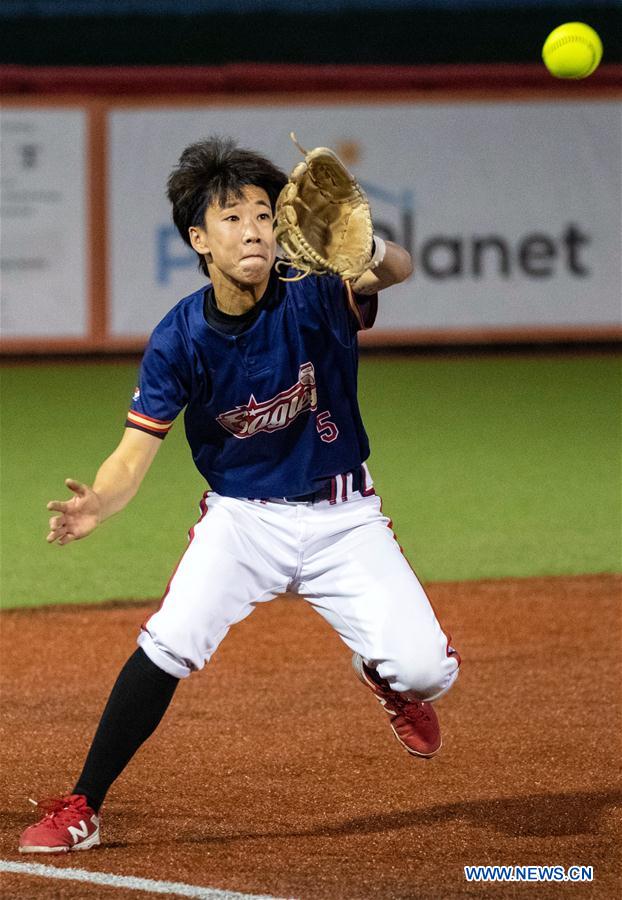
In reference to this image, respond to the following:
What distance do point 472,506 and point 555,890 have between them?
15.9 feet

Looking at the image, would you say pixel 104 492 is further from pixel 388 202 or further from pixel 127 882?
pixel 388 202

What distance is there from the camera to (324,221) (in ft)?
12.5

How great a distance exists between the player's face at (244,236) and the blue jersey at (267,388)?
0.15 metres

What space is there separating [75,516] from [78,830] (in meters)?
0.83

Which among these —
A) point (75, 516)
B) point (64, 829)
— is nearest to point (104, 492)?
point (75, 516)

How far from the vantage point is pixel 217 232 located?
3.87 m

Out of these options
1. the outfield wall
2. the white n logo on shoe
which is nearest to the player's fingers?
the white n logo on shoe

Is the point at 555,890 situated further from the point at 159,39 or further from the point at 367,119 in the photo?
the point at 159,39

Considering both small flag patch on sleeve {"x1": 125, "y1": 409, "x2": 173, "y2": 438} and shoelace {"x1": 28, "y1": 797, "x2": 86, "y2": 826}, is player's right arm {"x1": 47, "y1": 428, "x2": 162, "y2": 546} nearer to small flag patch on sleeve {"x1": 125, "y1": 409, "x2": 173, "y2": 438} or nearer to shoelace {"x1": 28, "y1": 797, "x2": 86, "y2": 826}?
small flag patch on sleeve {"x1": 125, "y1": 409, "x2": 173, "y2": 438}

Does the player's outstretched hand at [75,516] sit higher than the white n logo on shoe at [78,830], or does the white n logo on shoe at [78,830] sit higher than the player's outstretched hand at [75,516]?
the player's outstretched hand at [75,516]

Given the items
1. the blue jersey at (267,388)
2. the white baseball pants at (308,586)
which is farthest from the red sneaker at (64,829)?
the blue jersey at (267,388)

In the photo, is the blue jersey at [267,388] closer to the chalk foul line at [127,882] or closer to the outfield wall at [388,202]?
the chalk foul line at [127,882]

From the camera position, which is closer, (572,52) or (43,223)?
(572,52)

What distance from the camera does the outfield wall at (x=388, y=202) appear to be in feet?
41.3
